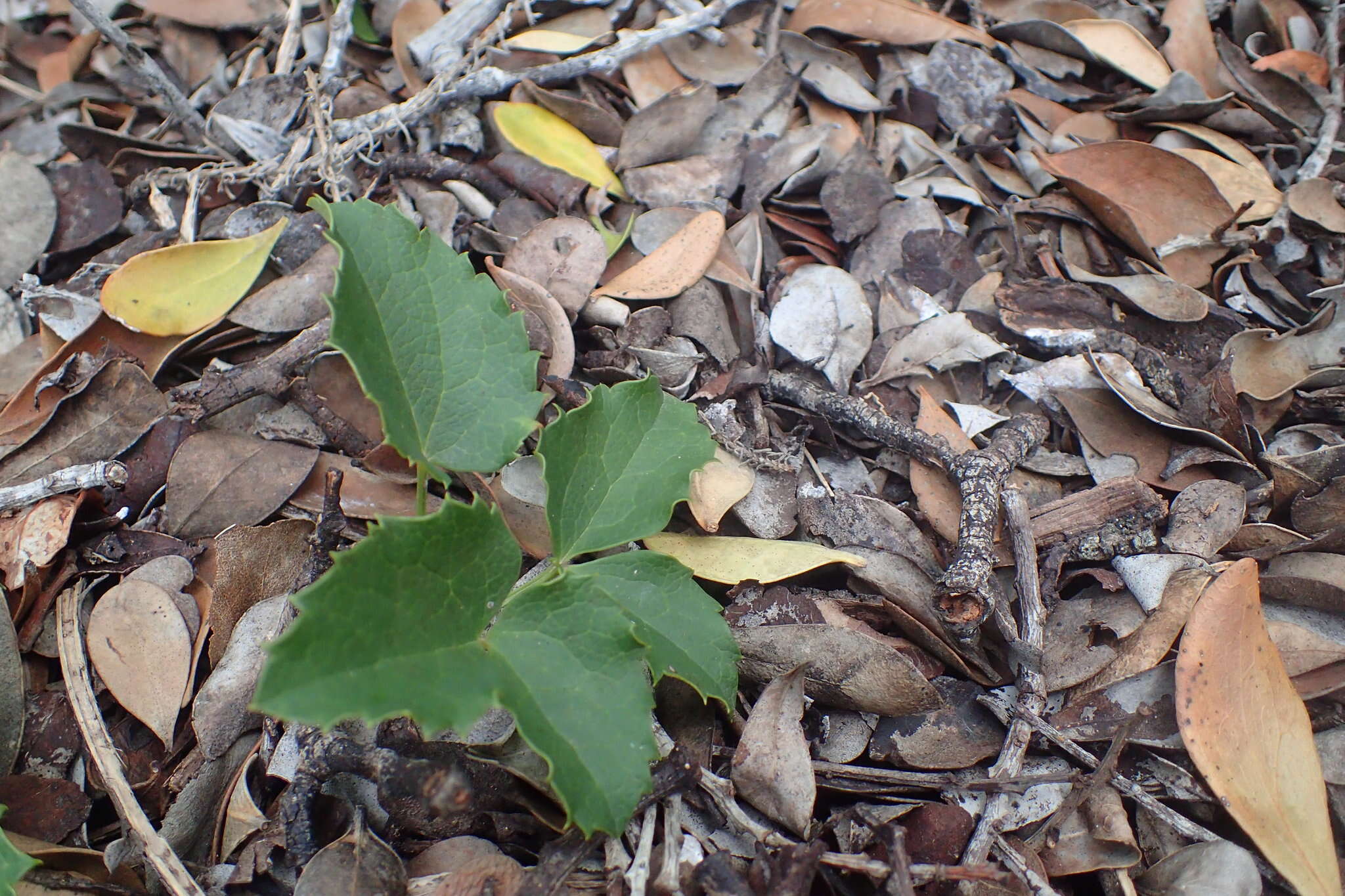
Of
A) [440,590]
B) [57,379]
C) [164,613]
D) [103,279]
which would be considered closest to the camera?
[440,590]

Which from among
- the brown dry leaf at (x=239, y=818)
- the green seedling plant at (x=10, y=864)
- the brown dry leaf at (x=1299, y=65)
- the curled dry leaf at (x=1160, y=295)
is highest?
the brown dry leaf at (x=1299, y=65)

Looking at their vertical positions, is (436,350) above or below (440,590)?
above

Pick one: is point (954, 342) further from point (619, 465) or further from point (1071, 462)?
point (619, 465)

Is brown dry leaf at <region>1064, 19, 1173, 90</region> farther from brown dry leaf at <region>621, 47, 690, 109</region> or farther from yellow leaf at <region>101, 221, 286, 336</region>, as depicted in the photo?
yellow leaf at <region>101, 221, 286, 336</region>

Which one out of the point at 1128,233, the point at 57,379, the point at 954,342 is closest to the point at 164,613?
the point at 57,379

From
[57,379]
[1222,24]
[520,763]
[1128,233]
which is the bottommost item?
[520,763]

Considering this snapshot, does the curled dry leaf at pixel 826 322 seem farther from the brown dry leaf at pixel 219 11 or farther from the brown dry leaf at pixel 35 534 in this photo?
the brown dry leaf at pixel 219 11

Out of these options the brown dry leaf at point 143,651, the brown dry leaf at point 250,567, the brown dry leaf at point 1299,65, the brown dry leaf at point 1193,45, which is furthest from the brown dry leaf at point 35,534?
the brown dry leaf at point 1299,65
